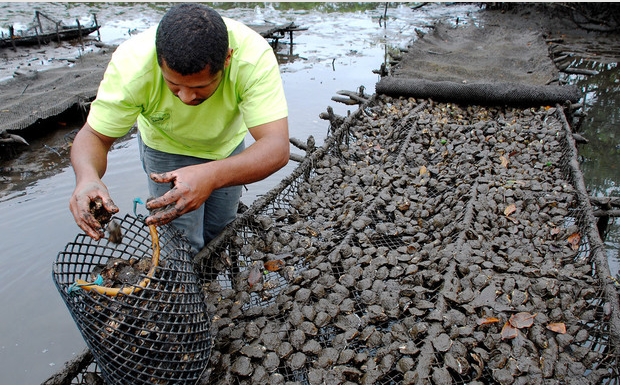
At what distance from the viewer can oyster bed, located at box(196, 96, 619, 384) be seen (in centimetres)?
225

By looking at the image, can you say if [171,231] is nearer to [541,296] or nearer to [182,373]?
[182,373]

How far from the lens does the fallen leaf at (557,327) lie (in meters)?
2.40

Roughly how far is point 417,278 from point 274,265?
90cm

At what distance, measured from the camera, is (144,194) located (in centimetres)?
598

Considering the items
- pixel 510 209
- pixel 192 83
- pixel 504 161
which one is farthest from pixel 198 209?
pixel 504 161

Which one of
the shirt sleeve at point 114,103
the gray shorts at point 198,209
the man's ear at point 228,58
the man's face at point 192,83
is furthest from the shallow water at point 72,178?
the man's ear at point 228,58

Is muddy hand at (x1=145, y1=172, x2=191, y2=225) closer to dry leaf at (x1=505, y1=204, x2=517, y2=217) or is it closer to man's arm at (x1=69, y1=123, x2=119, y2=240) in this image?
man's arm at (x1=69, y1=123, x2=119, y2=240)

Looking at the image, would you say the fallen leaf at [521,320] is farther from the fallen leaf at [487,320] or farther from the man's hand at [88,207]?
the man's hand at [88,207]

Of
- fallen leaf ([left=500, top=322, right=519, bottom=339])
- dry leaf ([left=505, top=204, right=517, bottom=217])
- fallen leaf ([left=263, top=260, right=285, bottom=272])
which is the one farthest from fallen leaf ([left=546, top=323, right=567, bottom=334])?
fallen leaf ([left=263, top=260, right=285, bottom=272])

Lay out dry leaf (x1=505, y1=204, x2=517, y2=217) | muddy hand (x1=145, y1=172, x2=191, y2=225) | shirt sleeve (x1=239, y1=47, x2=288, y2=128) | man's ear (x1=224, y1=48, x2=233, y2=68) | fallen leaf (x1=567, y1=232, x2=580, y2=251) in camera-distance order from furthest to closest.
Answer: dry leaf (x1=505, y1=204, x2=517, y2=217) → fallen leaf (x1=567, y1=232, x2=580, y2=251) → shirt sleeve (x1=239, y1=47, x2=288, y2=128) → man's ear (x1=224, y1=48, x2=233, y2=68) → muddy hand (x1=145, y1=172, x2=191, y2=225)

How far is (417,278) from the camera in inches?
109

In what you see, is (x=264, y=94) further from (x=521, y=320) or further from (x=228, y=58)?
(x=521, y=320)

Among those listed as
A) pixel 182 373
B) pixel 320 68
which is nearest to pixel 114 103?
pixel 182 373

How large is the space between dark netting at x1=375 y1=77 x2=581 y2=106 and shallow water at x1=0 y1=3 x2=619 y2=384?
1205mm
